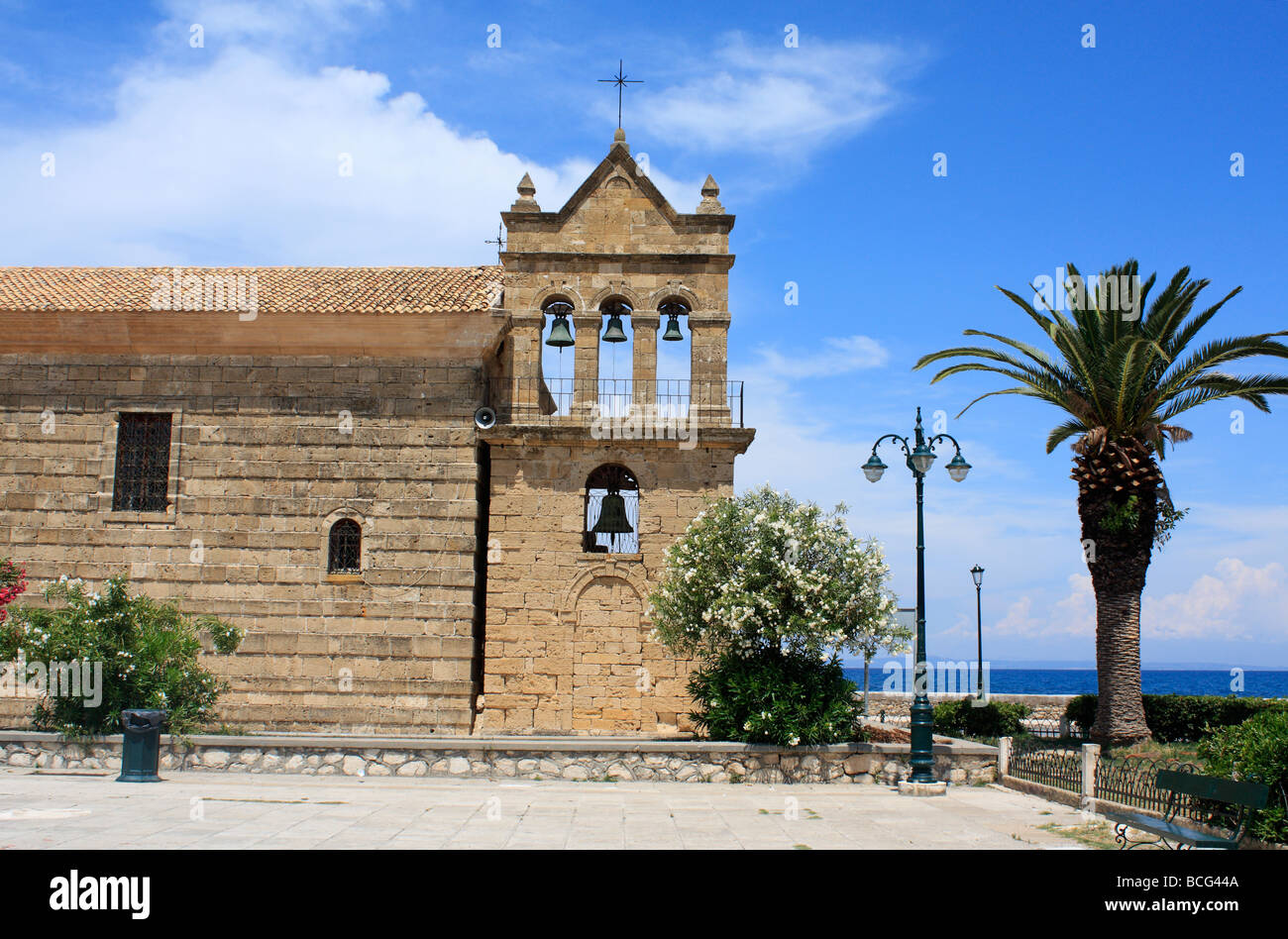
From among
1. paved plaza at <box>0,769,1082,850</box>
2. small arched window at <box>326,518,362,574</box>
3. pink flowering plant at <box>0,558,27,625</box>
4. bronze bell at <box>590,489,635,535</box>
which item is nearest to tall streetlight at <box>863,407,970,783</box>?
paved plaza at <box>0,769,1082,850</box>

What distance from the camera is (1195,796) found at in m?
10.4

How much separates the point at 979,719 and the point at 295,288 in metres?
18.4

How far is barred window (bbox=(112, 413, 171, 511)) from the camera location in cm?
2000

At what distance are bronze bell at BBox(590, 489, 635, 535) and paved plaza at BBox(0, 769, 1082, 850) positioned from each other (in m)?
5.95

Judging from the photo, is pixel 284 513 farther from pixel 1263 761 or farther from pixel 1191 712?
pixel 1191 712

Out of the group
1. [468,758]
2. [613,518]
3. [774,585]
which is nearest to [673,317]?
[613,518]

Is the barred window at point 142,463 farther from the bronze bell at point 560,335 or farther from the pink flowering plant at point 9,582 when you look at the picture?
the bronze bell at point 560,335

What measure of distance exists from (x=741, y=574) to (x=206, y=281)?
13.3 meters

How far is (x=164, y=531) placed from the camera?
1967 cm

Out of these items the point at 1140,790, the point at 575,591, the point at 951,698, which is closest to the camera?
the point at 1140,790

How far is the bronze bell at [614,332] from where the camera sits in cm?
2008

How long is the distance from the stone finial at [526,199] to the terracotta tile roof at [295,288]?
5.25 feet

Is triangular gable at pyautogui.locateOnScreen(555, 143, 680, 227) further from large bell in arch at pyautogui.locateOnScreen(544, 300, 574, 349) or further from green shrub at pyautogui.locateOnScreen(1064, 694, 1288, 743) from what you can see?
green shrub at pyautogui.locateOnScreen(1064, 694, 1288, 743)

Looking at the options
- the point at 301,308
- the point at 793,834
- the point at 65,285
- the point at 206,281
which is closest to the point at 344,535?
the point at 301,308
